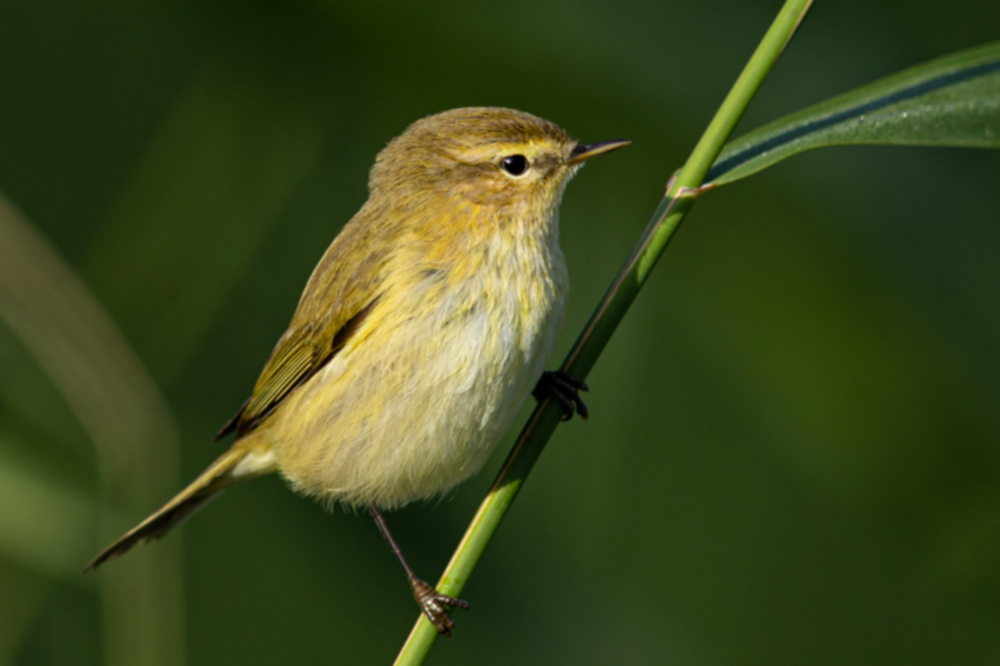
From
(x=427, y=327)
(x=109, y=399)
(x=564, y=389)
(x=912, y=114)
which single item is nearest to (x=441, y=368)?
(x=427, y=327)

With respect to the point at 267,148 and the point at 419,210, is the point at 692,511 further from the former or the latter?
the point at 267,148

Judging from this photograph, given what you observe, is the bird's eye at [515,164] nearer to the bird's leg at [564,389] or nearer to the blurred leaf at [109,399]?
the bird's leg at [564,389]

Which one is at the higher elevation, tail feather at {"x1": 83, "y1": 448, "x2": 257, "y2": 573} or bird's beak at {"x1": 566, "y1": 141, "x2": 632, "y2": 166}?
bird's beak at {"x1": 566, "y1": 141, "x2": 632, "y2": 166}

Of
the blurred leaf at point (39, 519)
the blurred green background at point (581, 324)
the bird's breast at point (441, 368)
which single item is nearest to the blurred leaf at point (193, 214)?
the blurred green background at point (581, 324)

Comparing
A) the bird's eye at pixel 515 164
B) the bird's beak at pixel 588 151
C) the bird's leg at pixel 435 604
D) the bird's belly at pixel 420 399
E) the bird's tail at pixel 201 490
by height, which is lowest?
the bird's tail at pixel 201 490

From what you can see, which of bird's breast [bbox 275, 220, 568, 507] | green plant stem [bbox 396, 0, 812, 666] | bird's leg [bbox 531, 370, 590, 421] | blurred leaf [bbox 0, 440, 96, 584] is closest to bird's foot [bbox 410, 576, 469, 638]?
green plant stem [bbox 396, 0, 812, 666]

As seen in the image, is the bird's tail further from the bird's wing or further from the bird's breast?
the bird's breast

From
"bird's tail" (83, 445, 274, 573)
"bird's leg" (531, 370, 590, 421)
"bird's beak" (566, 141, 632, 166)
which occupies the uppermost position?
"bird's beak" (566, 141, 632, 166)

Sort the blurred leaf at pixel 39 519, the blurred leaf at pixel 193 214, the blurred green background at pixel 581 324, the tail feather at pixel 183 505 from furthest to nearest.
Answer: the blurred leaf at pixel 193 214
the blurred green background at pixel 581 324
the tail feather at pixel 183 505
the blurred leaf at pixel 39 519
